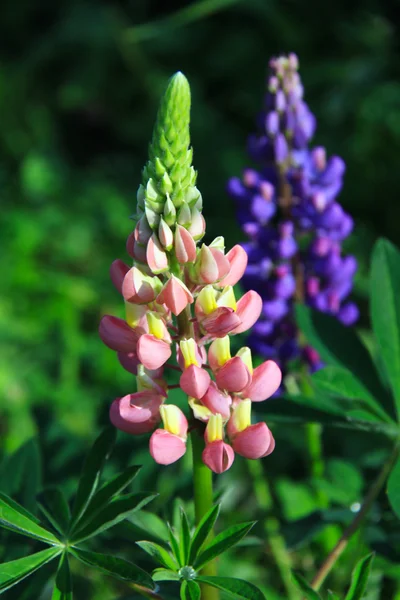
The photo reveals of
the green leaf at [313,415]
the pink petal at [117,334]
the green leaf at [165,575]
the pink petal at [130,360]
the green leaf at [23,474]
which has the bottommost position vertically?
the green leaf at [23,474]

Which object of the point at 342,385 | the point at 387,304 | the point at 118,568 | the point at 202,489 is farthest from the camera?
the point at 387,304

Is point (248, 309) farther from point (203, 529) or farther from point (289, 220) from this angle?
point (289, 220)

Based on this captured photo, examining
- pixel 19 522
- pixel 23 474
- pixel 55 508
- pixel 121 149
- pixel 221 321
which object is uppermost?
pixel 221 321

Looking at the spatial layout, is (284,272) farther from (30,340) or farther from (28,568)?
(30,340)

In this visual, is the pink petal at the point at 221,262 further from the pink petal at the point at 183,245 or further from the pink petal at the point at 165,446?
the pink petal at the point at 165,446

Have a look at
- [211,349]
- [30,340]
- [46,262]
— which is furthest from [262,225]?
[46,262]

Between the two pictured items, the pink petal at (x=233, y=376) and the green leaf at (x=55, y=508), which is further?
the green leaf at (x=55, y=508)

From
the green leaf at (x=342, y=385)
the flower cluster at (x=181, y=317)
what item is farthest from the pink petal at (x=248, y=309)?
the green leaf at (x=342, y=385)

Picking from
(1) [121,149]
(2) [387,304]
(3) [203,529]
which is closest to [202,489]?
(3) [203,529]
